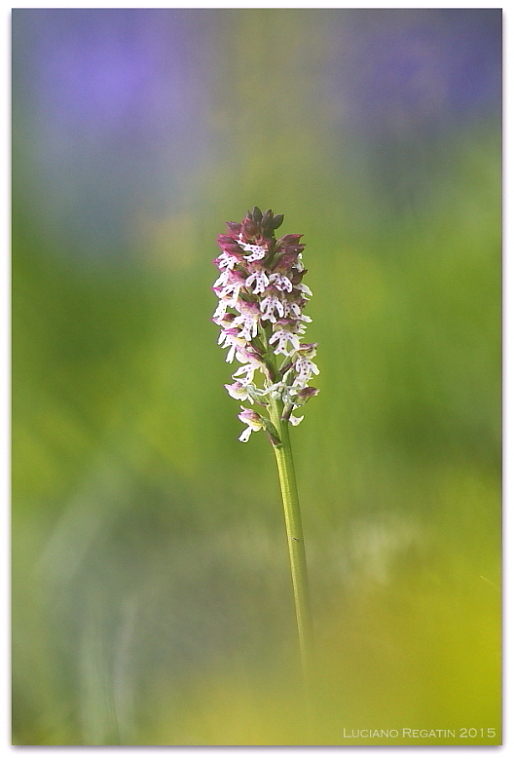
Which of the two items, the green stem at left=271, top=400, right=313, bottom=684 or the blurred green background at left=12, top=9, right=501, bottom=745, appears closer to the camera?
the green stem at left=271, top=400, right=313, bottom=684

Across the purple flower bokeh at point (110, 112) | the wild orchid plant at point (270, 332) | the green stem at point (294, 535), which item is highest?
the purple flower bokeh at point (110, 112)

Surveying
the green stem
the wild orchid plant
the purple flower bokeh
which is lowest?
the green stem

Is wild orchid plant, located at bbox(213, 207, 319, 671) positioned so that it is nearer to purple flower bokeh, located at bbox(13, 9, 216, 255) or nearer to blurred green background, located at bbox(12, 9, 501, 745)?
blurred green background, located at bbox(12, 9, 501, 745)

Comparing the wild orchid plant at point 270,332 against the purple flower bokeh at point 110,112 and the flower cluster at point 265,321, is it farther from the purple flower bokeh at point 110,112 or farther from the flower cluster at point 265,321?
the purple flower bokeh at point 110,112

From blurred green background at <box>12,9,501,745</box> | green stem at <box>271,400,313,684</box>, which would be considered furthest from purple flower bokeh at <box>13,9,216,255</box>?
green stem at <box>271,400,313,684</box>

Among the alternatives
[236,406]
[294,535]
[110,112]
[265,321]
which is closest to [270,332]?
[265,321]

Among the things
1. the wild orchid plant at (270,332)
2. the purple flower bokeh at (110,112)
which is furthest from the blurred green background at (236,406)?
the wild orchid plant at (270,332)

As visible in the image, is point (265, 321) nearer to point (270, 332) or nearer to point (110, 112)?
point (270, 332)

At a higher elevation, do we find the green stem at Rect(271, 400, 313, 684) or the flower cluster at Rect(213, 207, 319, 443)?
the flower cluster at Rect(213, 207, 319, 443)
